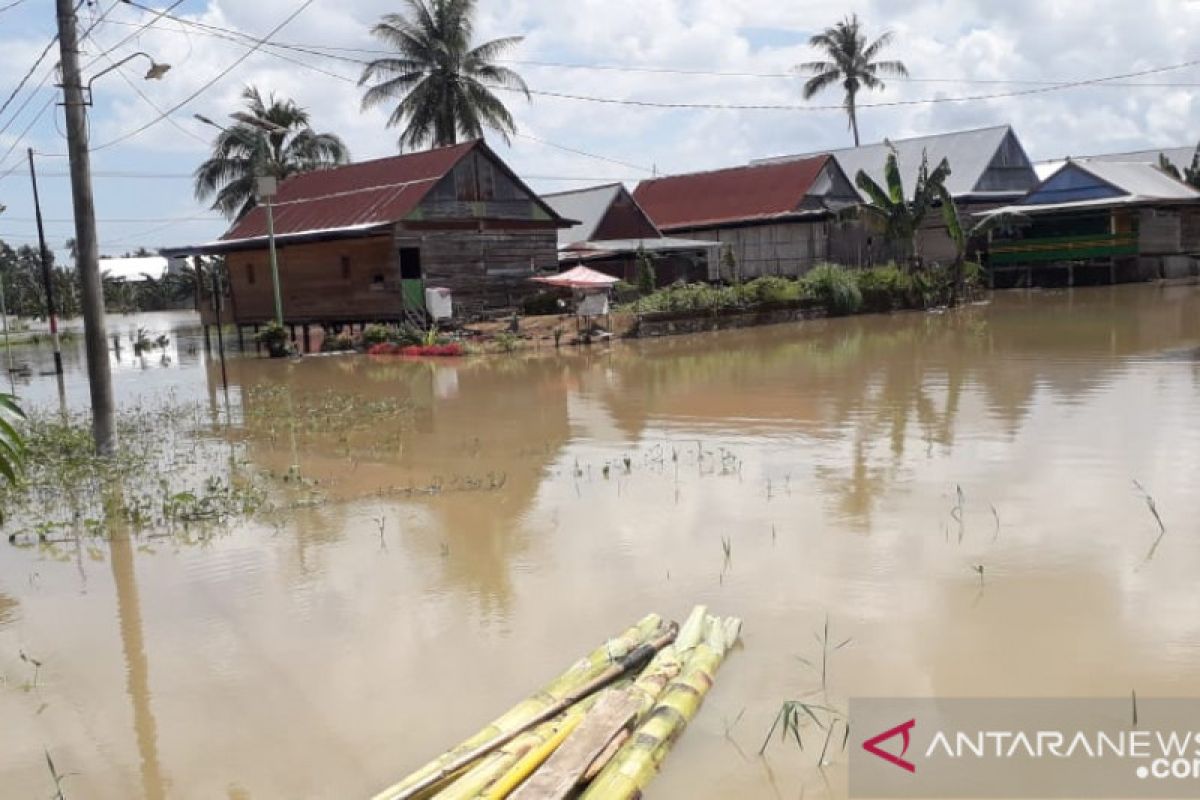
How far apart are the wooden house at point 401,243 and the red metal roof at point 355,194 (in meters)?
0.05

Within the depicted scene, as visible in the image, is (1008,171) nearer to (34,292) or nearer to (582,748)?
(582,748)

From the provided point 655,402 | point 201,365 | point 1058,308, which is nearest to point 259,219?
point 201,365

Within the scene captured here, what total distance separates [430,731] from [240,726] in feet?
3.17

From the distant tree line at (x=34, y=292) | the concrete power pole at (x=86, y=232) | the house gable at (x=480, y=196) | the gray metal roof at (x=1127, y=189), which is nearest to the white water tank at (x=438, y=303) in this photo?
the house gable at (x=480, y=196)

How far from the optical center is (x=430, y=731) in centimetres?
491

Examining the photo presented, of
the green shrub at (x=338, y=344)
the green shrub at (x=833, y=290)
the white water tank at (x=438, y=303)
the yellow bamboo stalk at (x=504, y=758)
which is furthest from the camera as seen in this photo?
the green shrub at (x=833, y=290)

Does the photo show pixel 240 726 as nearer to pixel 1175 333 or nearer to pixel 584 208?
pixel 1175 333

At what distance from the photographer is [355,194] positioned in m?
30.3

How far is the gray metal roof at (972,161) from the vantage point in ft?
135

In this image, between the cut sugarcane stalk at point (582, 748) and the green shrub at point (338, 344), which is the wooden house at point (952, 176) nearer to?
the green shrub at point (338, 344)

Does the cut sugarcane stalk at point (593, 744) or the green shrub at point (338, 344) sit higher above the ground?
the green shrub at point (338, 344)

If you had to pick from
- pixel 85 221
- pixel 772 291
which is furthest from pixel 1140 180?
pixel 85 221

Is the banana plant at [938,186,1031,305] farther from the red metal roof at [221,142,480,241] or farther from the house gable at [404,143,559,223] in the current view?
the red metal roof at [221,142,480,241]

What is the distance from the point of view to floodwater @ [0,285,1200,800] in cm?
494
